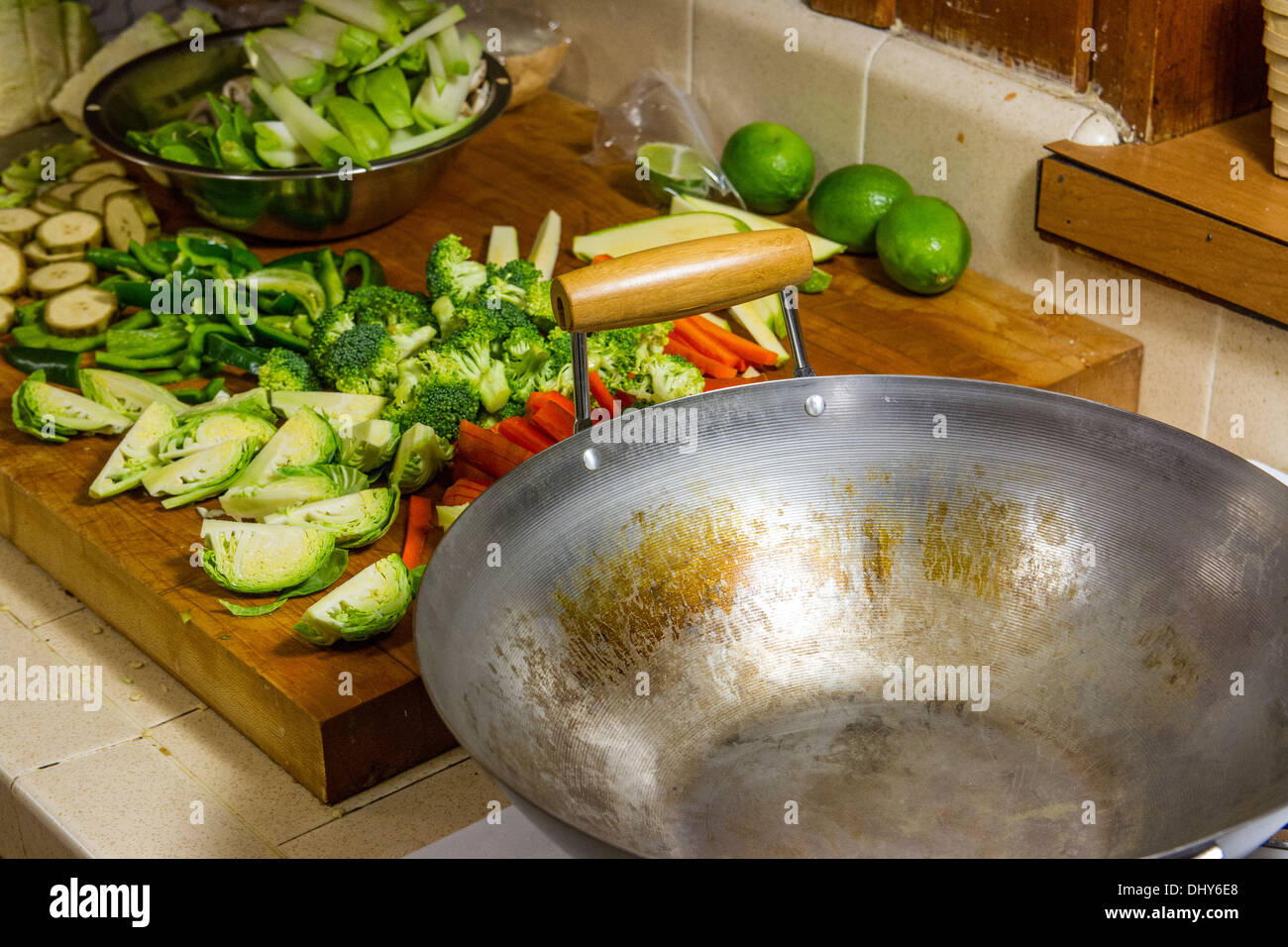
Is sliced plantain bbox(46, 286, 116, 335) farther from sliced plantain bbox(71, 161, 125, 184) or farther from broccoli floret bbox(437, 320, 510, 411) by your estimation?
broccoli floret bbox(437, 320, 510, 411)

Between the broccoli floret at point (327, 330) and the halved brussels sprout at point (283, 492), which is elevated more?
the broccoli floret at point (327, 330)

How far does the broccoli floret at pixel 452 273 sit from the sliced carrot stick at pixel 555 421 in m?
0.27

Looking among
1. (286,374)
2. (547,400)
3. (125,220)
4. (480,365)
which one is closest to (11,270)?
(125,220)

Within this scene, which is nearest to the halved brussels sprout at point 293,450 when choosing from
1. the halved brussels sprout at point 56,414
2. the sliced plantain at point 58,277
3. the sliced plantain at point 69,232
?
the halved brussels sprout at point 56,414

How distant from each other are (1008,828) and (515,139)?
62.4 inches

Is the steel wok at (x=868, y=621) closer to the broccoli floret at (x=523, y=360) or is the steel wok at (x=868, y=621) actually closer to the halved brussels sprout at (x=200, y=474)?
the broccoli floret at (x=523, y=360)

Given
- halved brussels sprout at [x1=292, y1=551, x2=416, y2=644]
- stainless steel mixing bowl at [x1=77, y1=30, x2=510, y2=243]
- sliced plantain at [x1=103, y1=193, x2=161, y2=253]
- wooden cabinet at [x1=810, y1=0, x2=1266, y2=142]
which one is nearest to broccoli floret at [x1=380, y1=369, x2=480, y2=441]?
halved brussels sprout at [x1=292, y1=551, x2=416, y2=644]

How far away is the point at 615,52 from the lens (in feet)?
7.41

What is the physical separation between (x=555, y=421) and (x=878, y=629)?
1.41 ft

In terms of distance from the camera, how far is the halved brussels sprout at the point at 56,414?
1.52 meters

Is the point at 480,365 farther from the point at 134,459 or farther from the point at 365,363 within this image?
the point at 134,459

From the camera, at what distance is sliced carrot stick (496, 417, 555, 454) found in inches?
53.8
